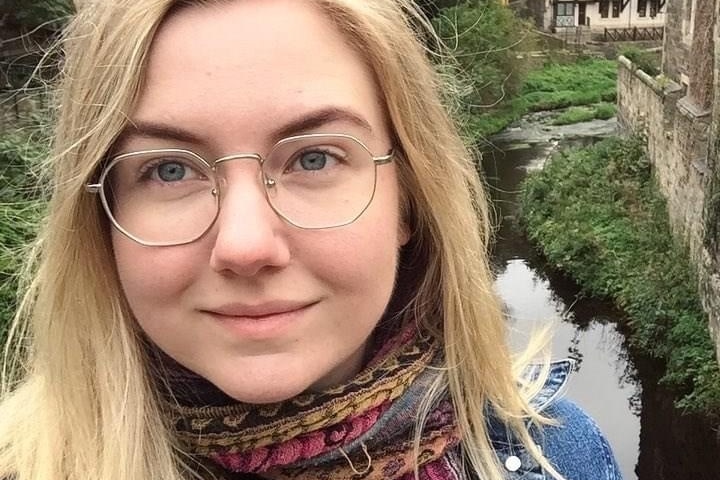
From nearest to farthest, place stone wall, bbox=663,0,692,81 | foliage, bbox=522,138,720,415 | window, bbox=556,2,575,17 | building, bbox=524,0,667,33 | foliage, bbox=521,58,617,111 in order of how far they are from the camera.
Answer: foliage, bbox=522,138,720,415 → stone wall, bbox=663,0,692,81 → foliage, bbox=521,58,617,111 → building, bbox=524,0,667,33 → window, bbox=556,2,575,17

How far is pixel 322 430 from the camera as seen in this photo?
1134 millimetres

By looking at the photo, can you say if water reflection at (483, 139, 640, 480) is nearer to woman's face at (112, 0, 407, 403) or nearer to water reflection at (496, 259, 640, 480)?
water reflection at (496, 259, 640, 480)

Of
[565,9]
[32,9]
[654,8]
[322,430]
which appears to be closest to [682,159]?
[32,9]

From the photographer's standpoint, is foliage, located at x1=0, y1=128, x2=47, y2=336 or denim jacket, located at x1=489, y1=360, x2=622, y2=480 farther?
foliage, located at x1=0, y1=128, x2=47, y2=336

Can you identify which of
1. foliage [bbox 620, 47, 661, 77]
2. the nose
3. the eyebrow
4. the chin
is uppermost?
the eyebrow

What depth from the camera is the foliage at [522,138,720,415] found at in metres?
8.41

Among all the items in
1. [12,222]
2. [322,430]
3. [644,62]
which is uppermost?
[322,430]

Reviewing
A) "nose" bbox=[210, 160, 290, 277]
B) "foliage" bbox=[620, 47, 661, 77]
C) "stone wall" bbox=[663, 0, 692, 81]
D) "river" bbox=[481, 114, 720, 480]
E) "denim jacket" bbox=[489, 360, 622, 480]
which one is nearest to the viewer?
"nose" bbox=[210, 160, 290, 277]

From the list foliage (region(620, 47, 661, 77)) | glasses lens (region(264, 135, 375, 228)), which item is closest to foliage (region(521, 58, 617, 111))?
foliage (region(620, 47, 661, 77))

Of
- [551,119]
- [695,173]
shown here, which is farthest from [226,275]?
[551,119]

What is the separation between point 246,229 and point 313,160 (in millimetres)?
138

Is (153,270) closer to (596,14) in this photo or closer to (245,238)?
(245,238)

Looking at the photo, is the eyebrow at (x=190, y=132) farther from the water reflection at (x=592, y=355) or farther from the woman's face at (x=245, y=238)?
the water reflection at (x=592, y=355)

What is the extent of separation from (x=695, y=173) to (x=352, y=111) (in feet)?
30.8
